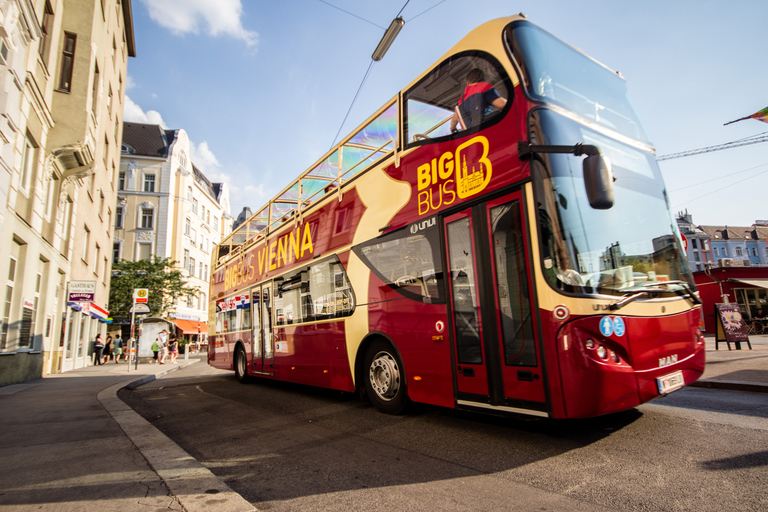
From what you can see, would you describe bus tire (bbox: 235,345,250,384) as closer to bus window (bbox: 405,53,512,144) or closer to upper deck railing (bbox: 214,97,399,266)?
upper deck railing (bbox: 214,97,399,266)

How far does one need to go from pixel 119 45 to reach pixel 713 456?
3101cm

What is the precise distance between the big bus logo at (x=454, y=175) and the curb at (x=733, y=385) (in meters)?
4.93

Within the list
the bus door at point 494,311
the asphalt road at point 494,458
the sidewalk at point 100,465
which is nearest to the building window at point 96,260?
the sidewalk at point 100,465

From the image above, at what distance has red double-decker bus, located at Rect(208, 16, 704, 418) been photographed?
12.8 ft

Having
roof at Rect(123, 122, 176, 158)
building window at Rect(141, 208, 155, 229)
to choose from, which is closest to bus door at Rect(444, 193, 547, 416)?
building window at Rect(141, 208, 155, 229)

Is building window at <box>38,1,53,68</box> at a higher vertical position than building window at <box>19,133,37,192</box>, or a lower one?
higher

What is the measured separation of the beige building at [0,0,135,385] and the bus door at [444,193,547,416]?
11.7 m

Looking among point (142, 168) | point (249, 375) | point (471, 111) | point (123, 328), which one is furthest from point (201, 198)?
point (471, 111)

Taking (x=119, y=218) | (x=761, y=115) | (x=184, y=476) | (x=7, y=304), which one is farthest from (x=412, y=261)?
(x=119, y=218)

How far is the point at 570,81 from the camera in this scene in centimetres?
479

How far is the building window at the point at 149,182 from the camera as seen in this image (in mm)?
42250

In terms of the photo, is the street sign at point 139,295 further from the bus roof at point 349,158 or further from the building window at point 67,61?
A: the bus roof at point 349,158

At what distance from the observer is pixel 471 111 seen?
5078 millimetres

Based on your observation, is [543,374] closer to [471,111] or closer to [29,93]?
[471,111]
